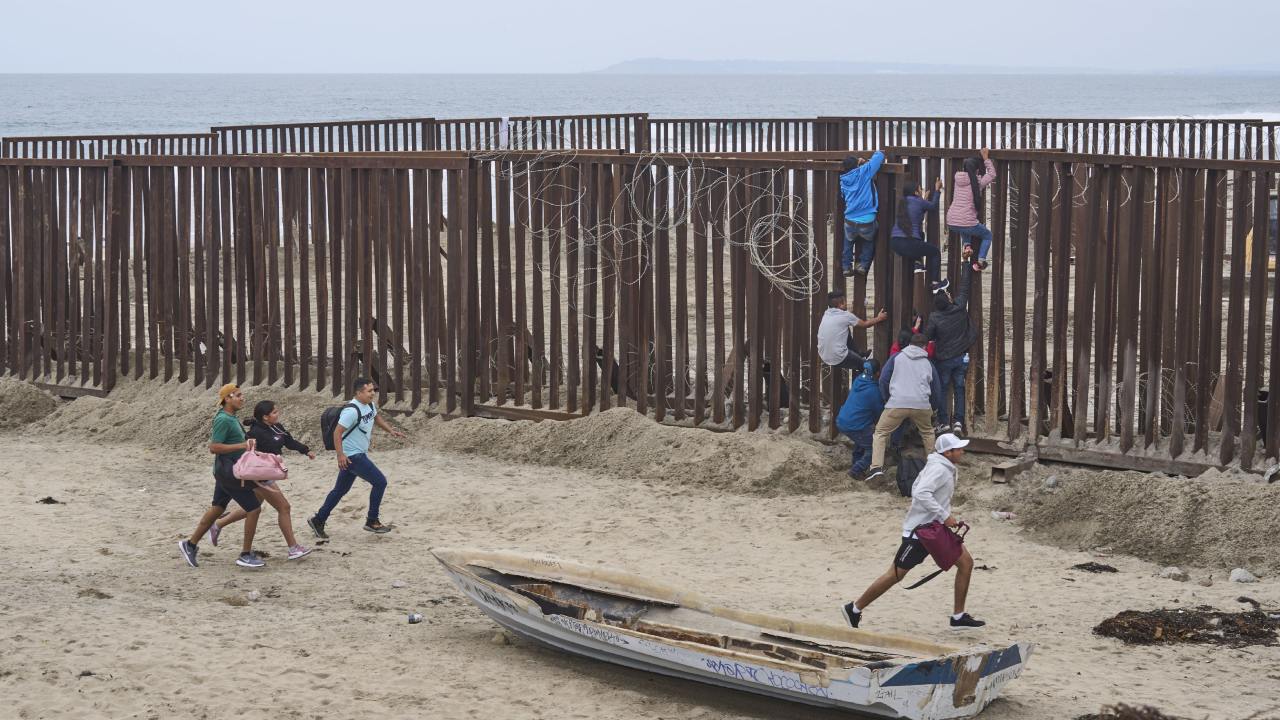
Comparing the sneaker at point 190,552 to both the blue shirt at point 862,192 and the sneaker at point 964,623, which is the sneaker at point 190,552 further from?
the blue shirt at point 862,192

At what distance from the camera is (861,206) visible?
1228 centimetres

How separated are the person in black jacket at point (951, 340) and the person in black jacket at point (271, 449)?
5.08 metres

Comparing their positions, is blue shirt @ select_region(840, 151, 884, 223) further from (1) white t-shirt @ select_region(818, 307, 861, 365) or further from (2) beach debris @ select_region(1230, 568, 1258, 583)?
(2) beach debris @ select_region(1230, 568, 1258, 583)

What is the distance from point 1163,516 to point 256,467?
6.51 metres

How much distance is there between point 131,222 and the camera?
1623 centimetres

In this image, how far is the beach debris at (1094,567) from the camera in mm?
10367

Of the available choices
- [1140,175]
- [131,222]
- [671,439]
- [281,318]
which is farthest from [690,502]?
[131,222]

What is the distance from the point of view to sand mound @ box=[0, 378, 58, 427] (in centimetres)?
1587

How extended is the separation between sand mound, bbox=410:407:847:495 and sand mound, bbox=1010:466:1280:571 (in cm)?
184

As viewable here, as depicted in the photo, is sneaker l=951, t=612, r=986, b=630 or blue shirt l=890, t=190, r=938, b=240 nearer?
sneaker l=951, t=612, r=986, b=630

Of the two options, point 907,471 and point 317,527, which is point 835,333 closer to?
point 907,471

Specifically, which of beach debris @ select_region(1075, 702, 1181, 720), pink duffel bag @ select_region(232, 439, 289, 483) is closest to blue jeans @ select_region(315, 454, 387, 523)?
pink duffel bag @ select_region(232, 439, 289, 483)

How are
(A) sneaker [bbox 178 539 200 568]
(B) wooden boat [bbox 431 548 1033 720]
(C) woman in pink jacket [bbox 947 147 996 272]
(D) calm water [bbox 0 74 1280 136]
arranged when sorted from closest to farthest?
(B) wooden boat [bbox 431 548 1033 720], (A) sneaker [bbox 178 539 200 568], (C) woman in pink jacket [bbox 947 147 996 272], (D) calm water [bbox 0 74 1280 136]

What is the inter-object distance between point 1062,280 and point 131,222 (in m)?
9.96
